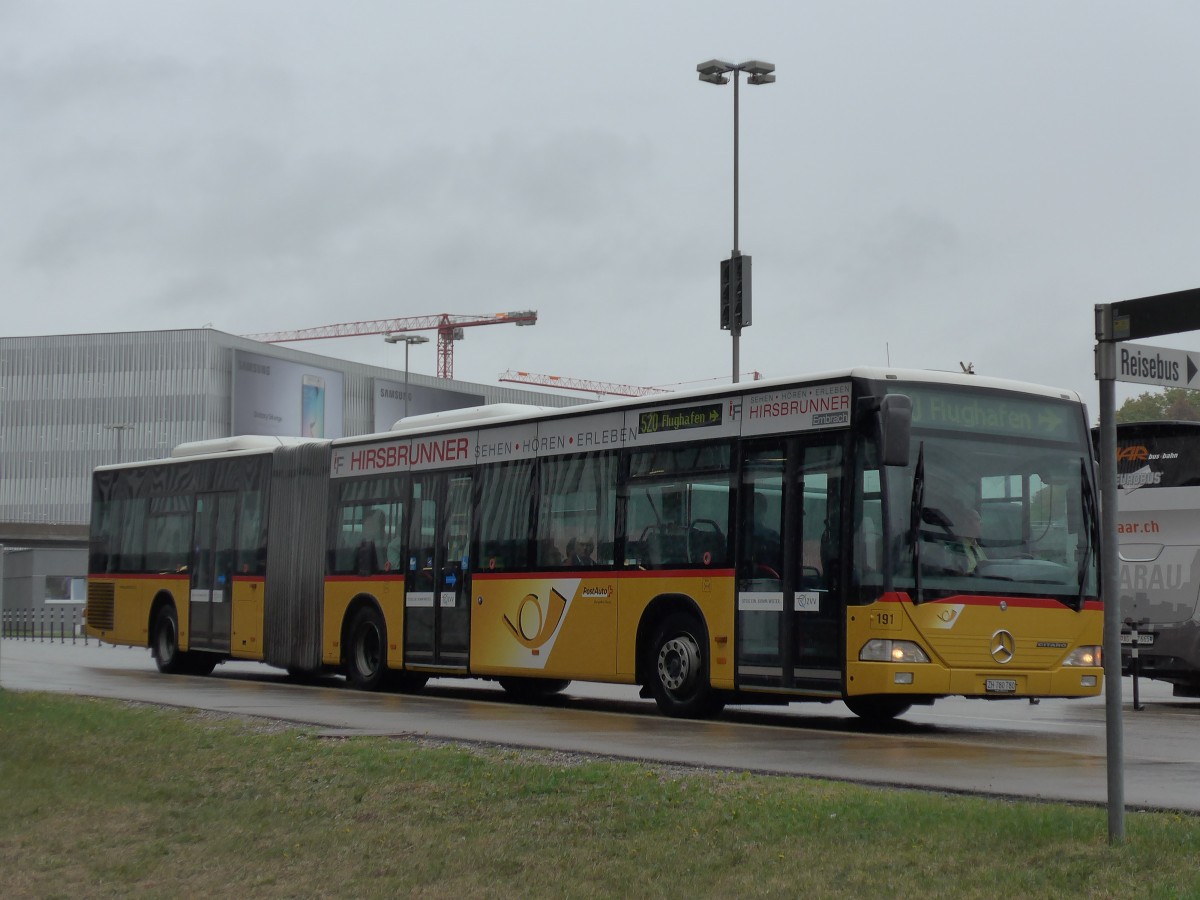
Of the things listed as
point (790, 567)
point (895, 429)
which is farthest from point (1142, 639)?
point (895, 429)

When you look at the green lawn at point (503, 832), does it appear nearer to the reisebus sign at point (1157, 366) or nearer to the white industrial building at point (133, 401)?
the reisebus sign at point (1157, 366)

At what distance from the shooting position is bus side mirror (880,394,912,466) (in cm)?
1525

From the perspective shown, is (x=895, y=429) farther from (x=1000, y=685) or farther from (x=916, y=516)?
(x=1000, y=685)

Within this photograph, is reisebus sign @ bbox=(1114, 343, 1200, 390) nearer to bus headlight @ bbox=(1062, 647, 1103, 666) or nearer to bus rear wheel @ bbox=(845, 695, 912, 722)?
bus rear wheel @ bbox=(845, 695, 912, 722)

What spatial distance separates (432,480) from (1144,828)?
1436cm

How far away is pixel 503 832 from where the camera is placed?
31.8 feet

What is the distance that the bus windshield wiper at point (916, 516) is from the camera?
15.5 m

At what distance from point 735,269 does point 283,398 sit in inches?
3859

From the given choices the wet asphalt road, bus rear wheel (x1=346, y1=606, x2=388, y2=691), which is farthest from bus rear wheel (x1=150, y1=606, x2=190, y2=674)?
bus rear wheel (x1=346, y1=606, x2=388, y2=691)

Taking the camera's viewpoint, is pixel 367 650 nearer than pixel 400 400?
Yes

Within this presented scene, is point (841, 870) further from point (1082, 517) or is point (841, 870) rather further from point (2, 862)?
point (1082, 517)

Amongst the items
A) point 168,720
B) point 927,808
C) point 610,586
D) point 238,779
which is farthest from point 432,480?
point 927,808

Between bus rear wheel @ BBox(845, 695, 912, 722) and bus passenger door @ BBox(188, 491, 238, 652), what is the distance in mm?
11059

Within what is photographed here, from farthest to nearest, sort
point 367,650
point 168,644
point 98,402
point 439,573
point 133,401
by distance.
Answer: point 98,402 → point 133,401 → point 168,644 → point 367,650 → point 439,573
